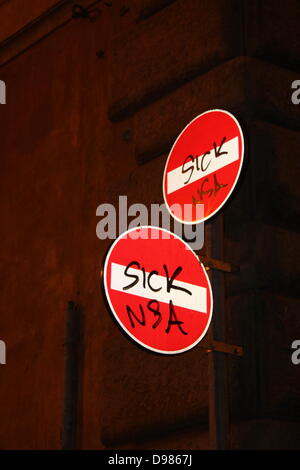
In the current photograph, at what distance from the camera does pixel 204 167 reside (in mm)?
4730

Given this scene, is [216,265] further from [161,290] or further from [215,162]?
[215,162]

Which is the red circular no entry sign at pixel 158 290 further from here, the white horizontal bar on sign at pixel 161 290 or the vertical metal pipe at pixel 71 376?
the vertical metal pipe at pixel 71 376

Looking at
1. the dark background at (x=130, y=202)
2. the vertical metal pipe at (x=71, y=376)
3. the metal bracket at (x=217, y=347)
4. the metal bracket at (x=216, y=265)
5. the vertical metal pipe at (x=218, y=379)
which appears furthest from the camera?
the vertical metal pipe at (x=71, y=376)

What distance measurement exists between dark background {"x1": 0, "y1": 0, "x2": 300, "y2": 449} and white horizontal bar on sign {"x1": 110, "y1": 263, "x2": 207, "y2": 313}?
0.12 m

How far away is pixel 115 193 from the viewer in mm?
6180

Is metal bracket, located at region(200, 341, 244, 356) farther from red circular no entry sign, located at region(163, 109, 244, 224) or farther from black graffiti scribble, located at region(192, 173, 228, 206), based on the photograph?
black graffiti scribble, located at region(192, 173, 228, 206)

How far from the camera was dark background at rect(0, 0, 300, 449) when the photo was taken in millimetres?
5066

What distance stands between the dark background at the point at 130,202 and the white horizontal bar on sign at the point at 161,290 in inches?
4.7

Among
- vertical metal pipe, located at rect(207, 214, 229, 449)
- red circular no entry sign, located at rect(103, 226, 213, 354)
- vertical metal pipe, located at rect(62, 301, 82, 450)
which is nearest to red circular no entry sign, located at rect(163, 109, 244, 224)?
vertical metal pipe, located at rect(207, 214, 229, 449)

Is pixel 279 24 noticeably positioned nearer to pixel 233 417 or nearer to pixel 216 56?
pixel 216 56

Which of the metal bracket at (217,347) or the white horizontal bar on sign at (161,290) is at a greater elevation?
the white horizontal bar on sign at (161,290)

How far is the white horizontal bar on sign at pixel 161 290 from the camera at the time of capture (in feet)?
14.4

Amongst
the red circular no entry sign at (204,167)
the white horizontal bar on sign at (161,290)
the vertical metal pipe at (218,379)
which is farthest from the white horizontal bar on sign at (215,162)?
the white horizontal bar on sign at (161,290)

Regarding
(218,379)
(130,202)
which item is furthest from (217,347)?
(130,202)
